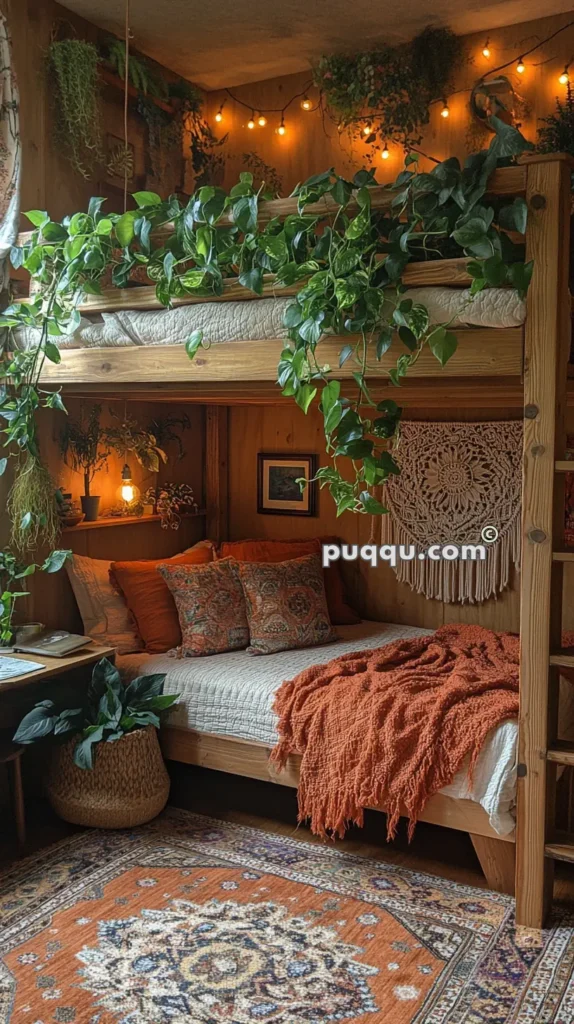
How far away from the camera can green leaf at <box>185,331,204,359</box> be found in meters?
2.69

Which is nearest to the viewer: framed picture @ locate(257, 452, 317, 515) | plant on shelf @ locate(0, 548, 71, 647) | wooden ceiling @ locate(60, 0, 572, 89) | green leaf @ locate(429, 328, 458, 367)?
green leaf @ locate(429, 328, 458, 367)

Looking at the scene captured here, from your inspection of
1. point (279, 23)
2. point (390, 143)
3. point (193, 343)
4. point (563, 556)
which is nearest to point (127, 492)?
point (193, 343)

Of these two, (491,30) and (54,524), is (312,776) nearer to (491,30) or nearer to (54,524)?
(54,524)

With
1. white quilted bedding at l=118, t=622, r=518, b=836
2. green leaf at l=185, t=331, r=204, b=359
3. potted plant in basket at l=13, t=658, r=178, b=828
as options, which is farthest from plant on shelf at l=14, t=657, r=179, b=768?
green leaf at l=185, t=331, r=204, b=359

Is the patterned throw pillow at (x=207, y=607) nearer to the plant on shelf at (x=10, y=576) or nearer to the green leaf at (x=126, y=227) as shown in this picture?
the plant on shelf at (x=10, y=576)

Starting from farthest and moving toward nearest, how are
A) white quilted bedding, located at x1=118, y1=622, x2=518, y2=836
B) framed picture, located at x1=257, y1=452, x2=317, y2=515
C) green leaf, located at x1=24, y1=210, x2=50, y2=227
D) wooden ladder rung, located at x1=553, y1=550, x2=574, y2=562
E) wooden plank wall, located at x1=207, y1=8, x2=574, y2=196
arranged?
framed picture, located at x1=257, y1=452, x2=317, y2=515, wooden plank wall, located at x1=207, y1=8, x2=574, y2=196, green leaf, located at x1=24, y1=210, x2=50, y2=227, white quilted bedding, located at x1=118, y1=622, x2=518, y2=836, wooden ladder rung, located at x1=553, y1=550, x2=574, y2=562

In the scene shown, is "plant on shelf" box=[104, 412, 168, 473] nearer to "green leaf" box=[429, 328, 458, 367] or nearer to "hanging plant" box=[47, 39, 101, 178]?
"hanging plant" box=[47, 39, 101, 178]

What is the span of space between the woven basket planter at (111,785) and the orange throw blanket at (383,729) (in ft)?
1.59

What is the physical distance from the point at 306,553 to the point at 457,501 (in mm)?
771

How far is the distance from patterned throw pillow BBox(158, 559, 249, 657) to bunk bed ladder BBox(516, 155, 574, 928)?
152 cm

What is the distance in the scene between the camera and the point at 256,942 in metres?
2.49

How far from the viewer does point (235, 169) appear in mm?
4598

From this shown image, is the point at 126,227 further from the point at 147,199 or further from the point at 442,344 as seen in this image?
the point at 442,344

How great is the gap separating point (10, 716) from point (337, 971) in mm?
1678
